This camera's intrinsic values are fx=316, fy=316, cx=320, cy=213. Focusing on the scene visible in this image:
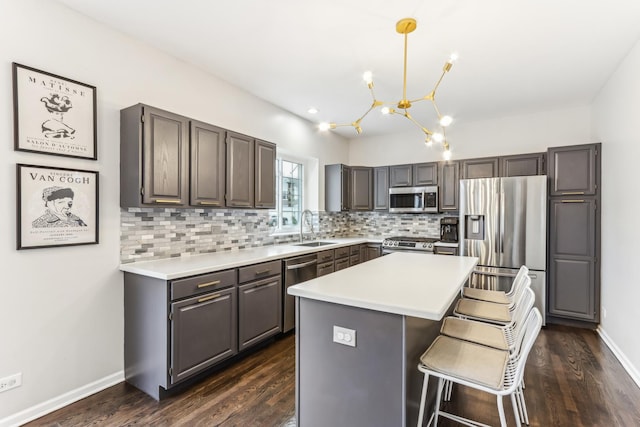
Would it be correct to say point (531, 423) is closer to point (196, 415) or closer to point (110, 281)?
point (196, 415)

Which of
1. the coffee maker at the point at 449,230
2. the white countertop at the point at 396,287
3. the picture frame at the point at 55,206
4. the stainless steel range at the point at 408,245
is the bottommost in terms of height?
the stainless steel range at the point at 408,245

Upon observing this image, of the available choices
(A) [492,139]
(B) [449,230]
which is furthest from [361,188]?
(A) [492,139]

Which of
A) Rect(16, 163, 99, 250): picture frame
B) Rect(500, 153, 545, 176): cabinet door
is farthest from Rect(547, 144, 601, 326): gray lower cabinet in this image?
Rect(16, 163, 99, 250): picture frame

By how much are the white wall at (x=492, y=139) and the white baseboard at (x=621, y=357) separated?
2.38 metres

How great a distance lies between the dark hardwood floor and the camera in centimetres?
202

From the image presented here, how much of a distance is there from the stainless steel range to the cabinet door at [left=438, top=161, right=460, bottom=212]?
576mm

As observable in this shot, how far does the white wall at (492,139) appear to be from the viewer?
13.7 ft

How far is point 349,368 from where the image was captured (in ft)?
5.22

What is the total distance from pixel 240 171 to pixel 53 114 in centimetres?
148

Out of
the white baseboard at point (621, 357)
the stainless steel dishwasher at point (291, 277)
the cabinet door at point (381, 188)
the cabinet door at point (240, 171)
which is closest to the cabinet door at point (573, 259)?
the white baseboard at point (621, 357)

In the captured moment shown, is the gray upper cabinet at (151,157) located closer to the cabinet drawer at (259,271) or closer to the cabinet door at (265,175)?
the cabinet drawer at (259,271)

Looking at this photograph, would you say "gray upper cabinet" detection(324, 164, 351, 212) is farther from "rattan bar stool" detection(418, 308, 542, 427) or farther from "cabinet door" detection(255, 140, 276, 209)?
"rattan bar stool" detection(418, 308, 542, 427)

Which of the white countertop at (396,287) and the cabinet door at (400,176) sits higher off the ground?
the cabinet door at (400,176)

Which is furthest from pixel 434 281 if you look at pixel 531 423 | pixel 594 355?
pixel 594 355
